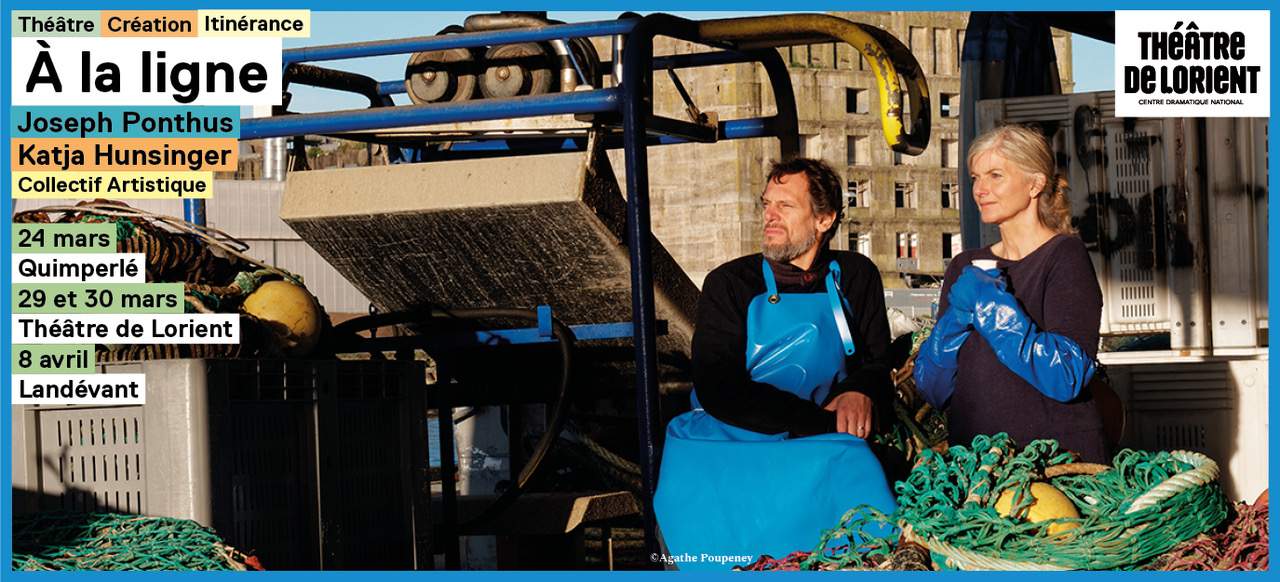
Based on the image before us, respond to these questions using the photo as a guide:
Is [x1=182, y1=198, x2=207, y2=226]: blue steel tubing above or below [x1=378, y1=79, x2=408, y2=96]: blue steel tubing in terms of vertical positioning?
below

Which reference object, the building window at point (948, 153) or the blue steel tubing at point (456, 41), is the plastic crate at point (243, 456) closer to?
the blue steel tubing at point (456, 41)

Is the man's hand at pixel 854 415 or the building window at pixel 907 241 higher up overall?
the man's hand at pixel 854 415

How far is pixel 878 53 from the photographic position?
634 cm

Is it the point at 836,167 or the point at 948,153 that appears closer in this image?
the point at 836,167

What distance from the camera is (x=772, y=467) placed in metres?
4.42

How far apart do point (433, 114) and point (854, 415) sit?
2.50m

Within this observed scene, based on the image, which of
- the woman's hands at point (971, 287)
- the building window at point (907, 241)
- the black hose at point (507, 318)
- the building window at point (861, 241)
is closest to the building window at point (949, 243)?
the building window at point (907, 241)

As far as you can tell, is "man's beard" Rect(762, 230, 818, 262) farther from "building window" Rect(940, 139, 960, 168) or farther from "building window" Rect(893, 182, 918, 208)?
"building window" Rect(940, 139, 960, 168)

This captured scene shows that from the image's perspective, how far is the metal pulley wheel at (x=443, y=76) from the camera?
23.8 ft

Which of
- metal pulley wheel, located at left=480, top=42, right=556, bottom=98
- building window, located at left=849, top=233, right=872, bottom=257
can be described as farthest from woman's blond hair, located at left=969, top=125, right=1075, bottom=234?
building window, located at left=849, top=233, right=872, bottom=257

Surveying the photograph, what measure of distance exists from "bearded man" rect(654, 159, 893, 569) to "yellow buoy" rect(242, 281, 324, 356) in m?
2.08

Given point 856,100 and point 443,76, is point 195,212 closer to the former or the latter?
point 443,76

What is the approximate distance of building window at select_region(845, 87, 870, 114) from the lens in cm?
8962

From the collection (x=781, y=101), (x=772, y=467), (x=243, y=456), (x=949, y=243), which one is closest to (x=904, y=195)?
(x=949, y=243)
